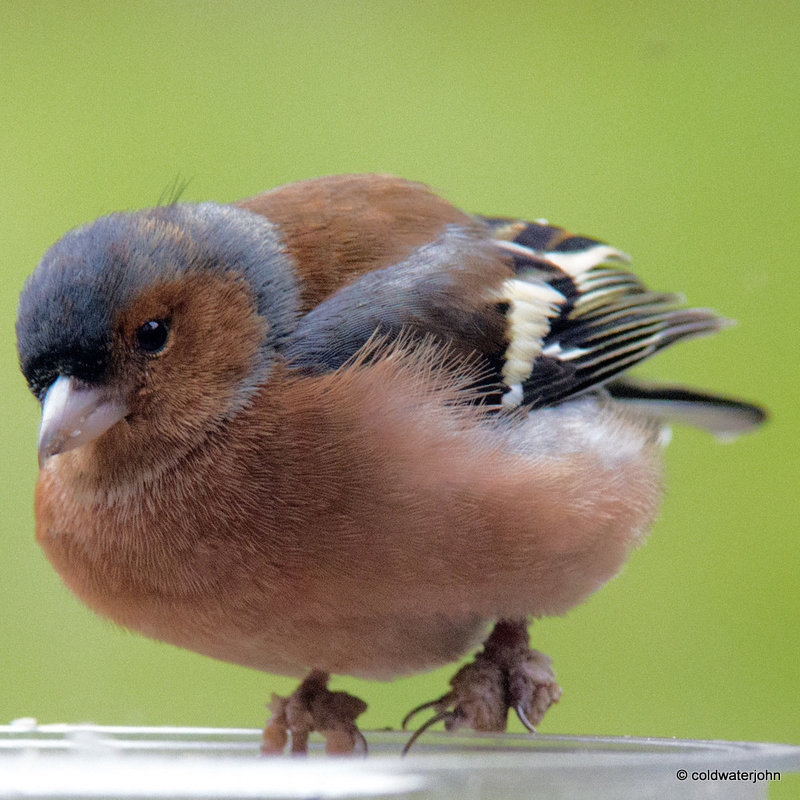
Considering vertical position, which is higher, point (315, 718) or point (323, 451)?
point (323, 451)

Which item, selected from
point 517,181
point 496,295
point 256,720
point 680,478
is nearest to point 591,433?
point 496,295

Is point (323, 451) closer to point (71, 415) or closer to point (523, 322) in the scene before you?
point (71, 415)

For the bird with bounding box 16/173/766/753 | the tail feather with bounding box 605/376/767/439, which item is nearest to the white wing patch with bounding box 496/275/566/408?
the bird with bounding box 16/173/766/753

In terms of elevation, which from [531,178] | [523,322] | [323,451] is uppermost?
[531,178]

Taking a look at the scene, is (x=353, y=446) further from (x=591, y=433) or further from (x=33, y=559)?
(x=33, y=559)

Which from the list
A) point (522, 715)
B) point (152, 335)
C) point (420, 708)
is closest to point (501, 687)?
point (522, 715)

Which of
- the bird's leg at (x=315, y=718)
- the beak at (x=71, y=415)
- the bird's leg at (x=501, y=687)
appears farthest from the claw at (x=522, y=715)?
the beak at (x=71, y=415)
